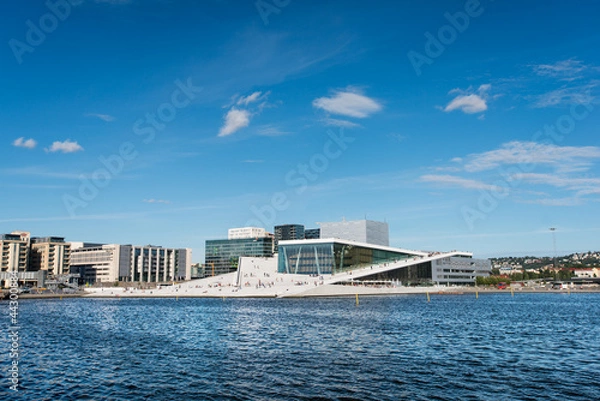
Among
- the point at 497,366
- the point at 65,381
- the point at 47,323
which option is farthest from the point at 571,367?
the point at 47,323

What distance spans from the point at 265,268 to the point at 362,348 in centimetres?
10543

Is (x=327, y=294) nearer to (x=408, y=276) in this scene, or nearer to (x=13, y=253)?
(x=408, y=276)

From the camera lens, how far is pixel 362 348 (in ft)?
117

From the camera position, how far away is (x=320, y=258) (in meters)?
143

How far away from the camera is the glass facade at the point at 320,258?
142 metres

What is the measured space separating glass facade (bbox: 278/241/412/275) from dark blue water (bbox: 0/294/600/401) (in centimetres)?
8855

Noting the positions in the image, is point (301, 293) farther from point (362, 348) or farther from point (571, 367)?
point (571, 367)

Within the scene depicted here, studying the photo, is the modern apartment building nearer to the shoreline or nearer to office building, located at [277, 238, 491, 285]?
the shoreline

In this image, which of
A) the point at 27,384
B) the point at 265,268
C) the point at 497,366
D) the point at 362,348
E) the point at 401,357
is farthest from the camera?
the point at 265,268

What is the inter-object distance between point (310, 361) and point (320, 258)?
368ft

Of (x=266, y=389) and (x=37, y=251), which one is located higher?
(x=37, y=251)

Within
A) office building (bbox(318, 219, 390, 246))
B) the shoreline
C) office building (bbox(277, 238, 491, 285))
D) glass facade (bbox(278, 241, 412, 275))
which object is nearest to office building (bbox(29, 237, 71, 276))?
the shoreline

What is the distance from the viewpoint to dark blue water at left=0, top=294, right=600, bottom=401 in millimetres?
23750

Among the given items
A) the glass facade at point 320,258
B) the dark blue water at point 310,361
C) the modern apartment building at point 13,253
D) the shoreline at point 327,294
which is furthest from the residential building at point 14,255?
the dark blue water at point 310,361
